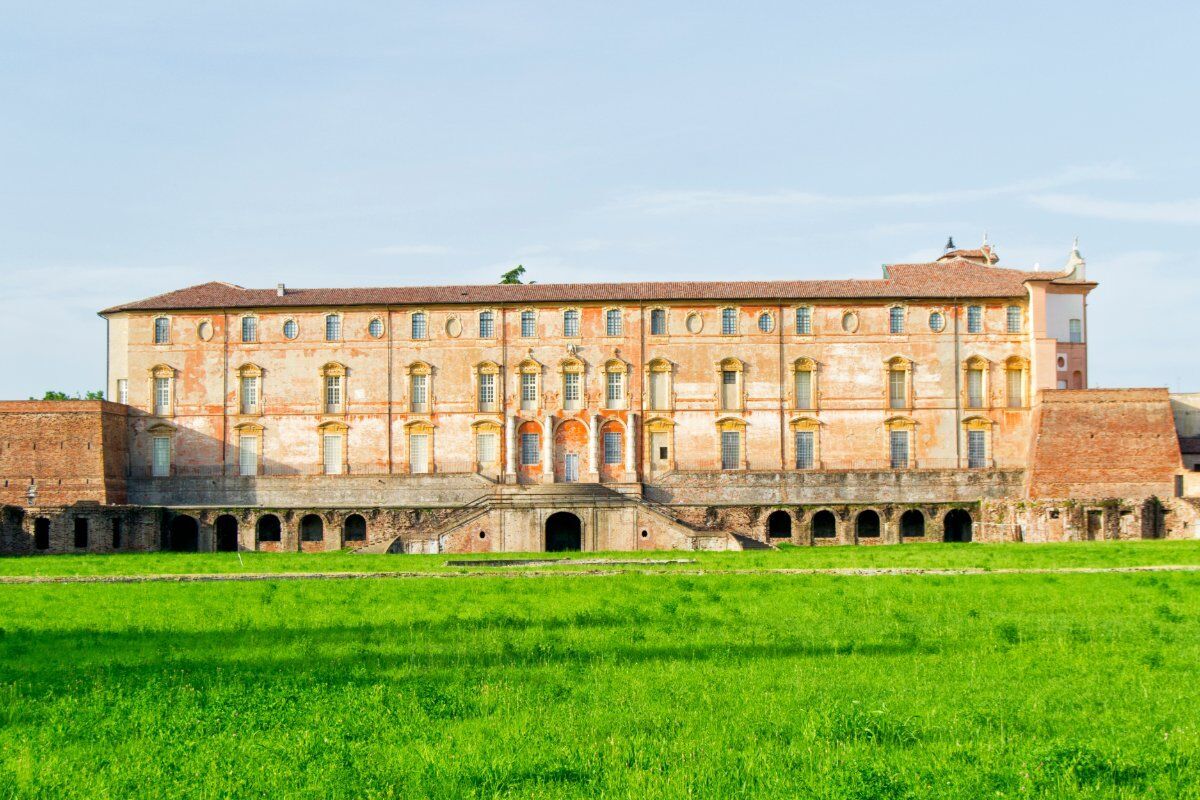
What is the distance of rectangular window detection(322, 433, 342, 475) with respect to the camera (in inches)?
2430

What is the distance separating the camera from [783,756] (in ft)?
37.5

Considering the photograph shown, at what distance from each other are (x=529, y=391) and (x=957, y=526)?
65.3 feet

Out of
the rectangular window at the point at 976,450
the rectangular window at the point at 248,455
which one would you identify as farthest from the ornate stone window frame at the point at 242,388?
the rectangular window at the point at 976,450

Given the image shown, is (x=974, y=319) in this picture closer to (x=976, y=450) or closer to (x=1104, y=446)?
(x=976, y=450)

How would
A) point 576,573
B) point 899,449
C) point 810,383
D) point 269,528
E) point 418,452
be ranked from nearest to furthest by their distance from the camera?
point 576,573 → point 269,528 → point 899,449 → point 810,383 → point 418,452

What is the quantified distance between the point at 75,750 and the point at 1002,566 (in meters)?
27.5

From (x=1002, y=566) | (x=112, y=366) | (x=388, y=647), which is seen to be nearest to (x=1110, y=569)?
(x=1002, y=566)

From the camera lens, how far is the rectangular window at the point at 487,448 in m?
61.4

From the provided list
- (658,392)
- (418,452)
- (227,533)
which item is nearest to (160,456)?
(227,533)

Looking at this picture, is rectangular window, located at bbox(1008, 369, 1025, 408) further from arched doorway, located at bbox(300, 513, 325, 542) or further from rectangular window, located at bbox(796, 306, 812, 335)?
arched doorway, located at bbox(300, 513, 325, 542)

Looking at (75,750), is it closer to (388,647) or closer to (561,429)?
(388,647)

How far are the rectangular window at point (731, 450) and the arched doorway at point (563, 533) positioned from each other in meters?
7.59

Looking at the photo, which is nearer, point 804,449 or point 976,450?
point 976,450

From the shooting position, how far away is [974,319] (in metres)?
61.1
